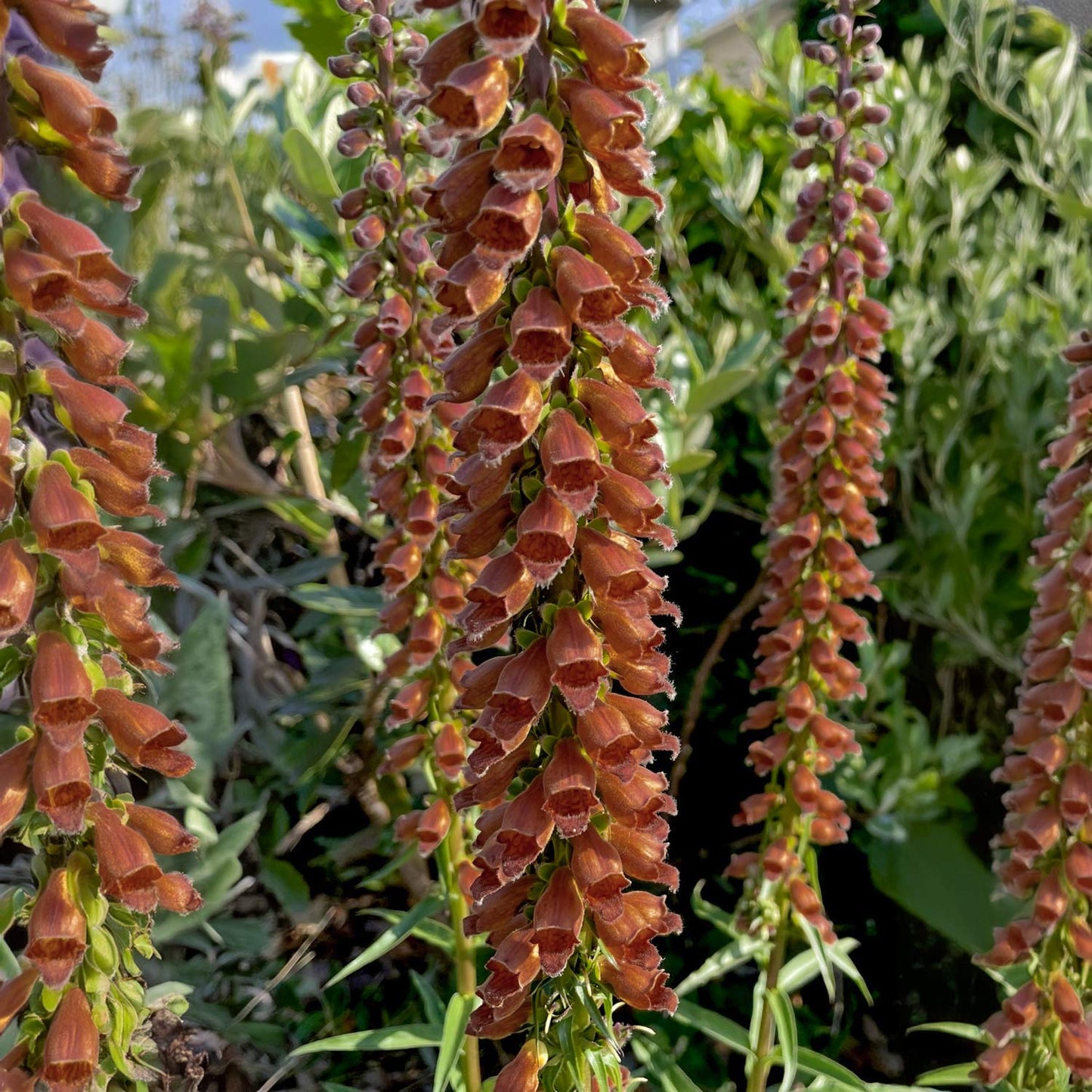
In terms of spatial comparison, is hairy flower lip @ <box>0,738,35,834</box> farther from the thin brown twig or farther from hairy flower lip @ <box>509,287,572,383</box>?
the thin brown twig

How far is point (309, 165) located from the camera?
103 inches

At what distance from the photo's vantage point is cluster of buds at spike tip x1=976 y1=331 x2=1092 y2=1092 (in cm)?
177

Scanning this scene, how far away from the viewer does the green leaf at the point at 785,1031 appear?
1.91m

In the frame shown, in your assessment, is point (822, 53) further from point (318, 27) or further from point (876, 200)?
point (318, 27)

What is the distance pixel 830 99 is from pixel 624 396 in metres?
1.36

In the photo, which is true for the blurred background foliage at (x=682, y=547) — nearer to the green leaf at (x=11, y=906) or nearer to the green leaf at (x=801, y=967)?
the green leaf at (x=801, y=967)

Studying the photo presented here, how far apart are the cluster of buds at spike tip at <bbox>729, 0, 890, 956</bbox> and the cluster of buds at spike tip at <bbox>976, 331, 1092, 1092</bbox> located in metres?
0.37

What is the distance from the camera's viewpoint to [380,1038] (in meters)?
1.82

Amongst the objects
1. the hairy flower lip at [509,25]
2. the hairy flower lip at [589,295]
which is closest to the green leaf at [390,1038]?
the hairy flower lip at [589,295]

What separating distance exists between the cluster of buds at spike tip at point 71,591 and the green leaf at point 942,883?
2401 millimetres

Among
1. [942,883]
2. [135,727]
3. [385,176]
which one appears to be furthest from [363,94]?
[942,883]

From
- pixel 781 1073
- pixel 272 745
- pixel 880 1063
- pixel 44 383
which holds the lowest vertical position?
pixel 880 1063

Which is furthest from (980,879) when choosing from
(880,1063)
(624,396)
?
(624,396)

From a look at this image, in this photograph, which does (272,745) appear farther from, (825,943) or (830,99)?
(830,99)
